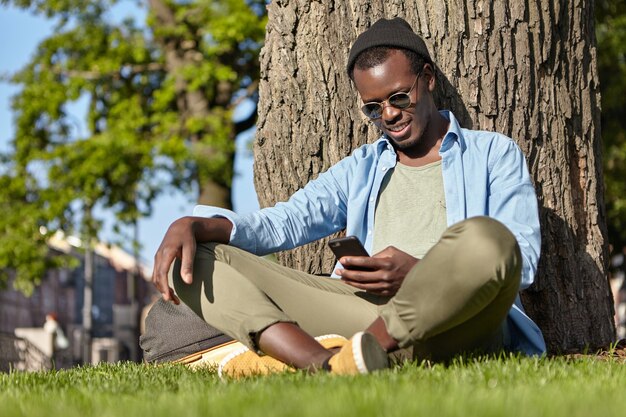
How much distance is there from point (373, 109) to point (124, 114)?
1777 cm

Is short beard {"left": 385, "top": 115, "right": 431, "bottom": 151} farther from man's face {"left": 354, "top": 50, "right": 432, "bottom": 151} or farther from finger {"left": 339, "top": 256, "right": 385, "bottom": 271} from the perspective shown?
finger {"left": 339, "top": 256, "right": 385, "bottom": 271}

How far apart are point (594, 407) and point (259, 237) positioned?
236 centimetres

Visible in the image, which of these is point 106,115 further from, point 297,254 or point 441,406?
point 441,406

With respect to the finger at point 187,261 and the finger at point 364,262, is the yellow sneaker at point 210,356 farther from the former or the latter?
the finger at point 364,262

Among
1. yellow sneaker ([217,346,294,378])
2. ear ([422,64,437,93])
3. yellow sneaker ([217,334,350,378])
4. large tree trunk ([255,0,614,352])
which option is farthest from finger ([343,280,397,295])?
large tree trunk ([255,0,614,352])

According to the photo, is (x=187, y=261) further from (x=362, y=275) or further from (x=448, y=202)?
(x=448, y=202)

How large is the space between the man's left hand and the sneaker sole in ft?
1.34

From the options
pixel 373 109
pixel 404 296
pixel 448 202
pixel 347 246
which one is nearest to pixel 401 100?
pixel 373 109

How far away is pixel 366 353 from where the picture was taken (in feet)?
13.2

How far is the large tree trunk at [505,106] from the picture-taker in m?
6.21

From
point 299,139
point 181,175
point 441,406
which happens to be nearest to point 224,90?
point 181,175

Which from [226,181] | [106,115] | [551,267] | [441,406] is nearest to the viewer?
[441,406]

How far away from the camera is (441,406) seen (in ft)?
10.0

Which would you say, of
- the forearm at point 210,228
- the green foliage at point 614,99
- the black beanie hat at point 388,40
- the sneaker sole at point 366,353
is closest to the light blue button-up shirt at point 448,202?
the forearm at point 210,228
